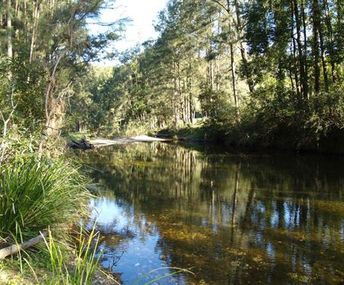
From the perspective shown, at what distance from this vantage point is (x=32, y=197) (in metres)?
5.46

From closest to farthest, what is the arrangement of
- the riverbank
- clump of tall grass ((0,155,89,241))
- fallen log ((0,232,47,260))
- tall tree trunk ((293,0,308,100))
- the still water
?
1. fallen log ((0,232,47,260))
2. clump of tall grass ((0,155,89,241))
3. the still water
4. the riverbank
5. tall tree trunk ((293,0,308,100))

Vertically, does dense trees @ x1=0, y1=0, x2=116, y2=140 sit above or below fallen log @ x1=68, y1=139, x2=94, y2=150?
above

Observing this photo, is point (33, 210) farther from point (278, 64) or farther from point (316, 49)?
point (278, 64)

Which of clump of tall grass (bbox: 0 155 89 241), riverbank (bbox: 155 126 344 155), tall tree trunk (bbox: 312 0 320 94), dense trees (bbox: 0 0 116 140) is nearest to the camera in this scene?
clump of tall grass (bbox: 0 155 89 241)

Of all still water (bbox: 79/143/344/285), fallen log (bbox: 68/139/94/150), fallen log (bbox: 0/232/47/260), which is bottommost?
still water (bbox: 79/143/344/285)

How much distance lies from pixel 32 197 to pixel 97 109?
47.9 meters

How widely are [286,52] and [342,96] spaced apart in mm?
6961

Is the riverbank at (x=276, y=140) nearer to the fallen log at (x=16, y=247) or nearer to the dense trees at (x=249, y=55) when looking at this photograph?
the dense trees at (x=249, y=55)

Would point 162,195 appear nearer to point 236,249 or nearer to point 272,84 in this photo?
point 236,249

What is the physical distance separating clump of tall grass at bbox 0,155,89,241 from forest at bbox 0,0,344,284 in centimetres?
1

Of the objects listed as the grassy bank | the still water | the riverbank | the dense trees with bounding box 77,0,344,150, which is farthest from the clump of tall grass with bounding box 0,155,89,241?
the riverbank

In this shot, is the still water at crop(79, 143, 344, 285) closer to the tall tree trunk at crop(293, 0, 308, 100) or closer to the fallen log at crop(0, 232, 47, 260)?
the fallen log at crop(0, 232, 47, 260)

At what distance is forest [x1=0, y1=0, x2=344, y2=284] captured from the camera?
5.42 m

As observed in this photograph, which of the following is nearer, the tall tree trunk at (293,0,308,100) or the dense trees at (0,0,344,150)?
the dense trees at (0,0,344,150)
